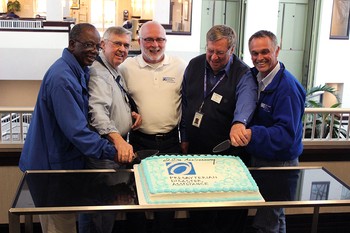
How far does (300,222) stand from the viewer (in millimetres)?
2768

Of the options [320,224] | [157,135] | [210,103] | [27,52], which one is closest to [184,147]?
[157,135]

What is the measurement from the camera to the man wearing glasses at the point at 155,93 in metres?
2.21

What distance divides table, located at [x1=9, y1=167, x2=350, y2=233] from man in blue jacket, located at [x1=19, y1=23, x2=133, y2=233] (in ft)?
0.38

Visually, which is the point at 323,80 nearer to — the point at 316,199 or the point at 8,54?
the point at 8,54

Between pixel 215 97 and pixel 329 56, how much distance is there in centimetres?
1304

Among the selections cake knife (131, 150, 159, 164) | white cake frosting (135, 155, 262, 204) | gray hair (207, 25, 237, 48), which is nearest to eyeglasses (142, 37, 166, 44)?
gray hair (207, 25, 237, 48)

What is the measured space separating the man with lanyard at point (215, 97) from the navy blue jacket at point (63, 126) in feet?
1.96

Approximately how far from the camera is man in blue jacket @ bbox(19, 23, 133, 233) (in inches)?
66.7

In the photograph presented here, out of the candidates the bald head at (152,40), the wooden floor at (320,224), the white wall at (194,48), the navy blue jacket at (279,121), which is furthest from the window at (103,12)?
the navy blue jacket at (279,121)

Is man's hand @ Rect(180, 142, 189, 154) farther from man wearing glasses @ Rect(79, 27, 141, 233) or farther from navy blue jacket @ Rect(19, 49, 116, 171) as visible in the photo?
navy blue jacket @ Rect(19, 49, 116, 171)

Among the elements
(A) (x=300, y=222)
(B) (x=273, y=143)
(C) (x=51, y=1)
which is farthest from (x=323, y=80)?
(B) (x=273, y=143)

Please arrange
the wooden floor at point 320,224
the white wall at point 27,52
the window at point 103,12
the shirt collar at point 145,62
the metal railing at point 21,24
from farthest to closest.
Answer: the window at point 103,12 < the metal railing at point 21,24 < the white wall at point 27,52 < the wooden floor at point 320,224 < the shirt collar at point 145,62

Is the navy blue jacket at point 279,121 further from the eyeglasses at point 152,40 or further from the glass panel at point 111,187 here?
the eyeglasses at point 152,40

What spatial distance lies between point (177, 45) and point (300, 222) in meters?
9.75
